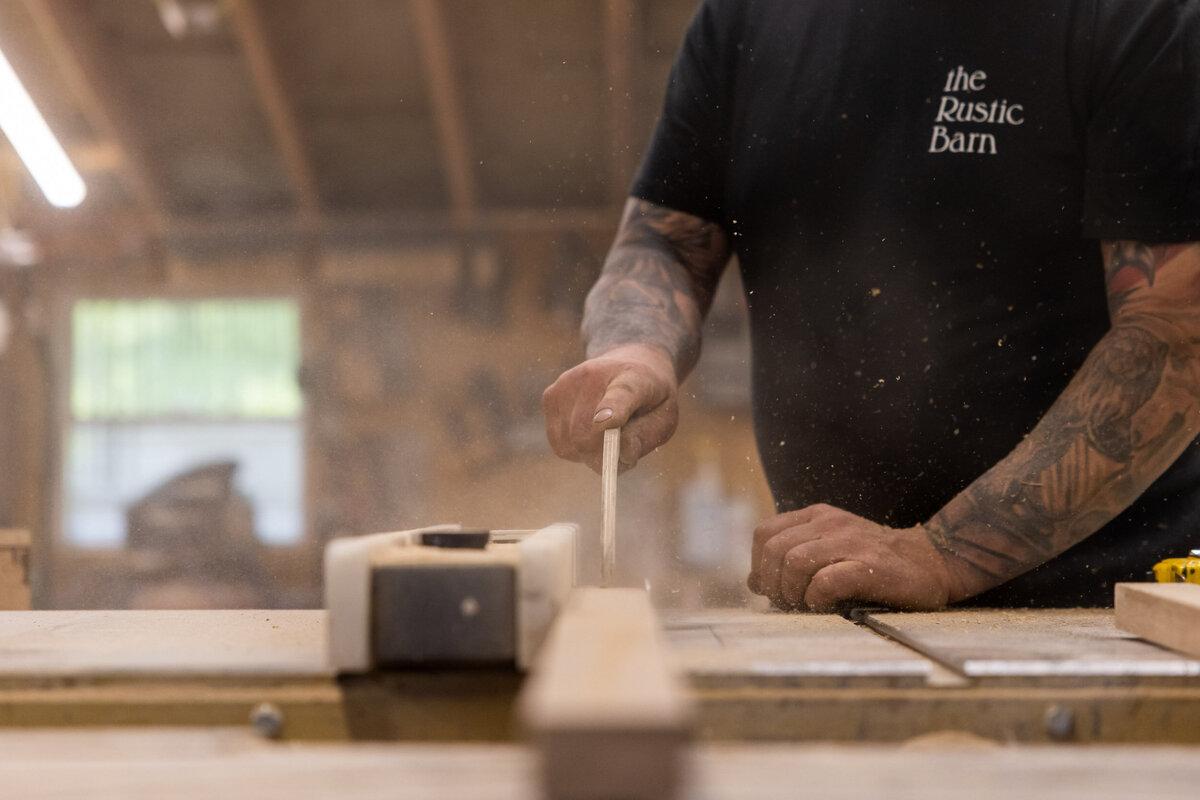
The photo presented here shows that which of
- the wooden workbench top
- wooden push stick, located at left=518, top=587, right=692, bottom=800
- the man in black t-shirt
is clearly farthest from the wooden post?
wooden push stick, located at left=518, top=587, right=692, bottom=800

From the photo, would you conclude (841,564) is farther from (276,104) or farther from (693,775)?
(276,104)

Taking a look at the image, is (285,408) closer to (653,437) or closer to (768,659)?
(653,437)

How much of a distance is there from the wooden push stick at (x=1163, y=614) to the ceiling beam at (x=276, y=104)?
2819 millimetres

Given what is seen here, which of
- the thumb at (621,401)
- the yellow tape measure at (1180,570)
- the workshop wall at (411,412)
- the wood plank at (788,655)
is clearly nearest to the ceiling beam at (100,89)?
the workshop wall at (411,412)

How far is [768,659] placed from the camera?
74 centimetres

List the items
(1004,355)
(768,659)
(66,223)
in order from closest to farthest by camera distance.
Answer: (768,659) < (1004,355) < (66,223)

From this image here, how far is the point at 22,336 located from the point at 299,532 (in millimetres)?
1133

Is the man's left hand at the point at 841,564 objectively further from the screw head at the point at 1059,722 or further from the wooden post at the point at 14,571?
the wooden post at the point at 14,571

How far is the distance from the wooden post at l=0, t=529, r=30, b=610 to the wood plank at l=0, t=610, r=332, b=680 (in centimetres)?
36

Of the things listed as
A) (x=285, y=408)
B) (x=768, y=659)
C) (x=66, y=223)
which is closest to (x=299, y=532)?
(x=285, y=408)

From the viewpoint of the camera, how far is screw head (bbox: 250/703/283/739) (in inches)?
27.7

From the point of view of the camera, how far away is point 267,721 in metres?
0.70

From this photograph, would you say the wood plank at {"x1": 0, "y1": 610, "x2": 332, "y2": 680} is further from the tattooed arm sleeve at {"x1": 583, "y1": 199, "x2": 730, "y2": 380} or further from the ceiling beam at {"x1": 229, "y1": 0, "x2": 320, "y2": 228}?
the ceiling beam at {"x1": 229, "y1": 0, "x2": 320, "y2": 228}

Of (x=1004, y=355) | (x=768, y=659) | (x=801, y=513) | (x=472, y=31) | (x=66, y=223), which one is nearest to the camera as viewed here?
(x=768, y=659)
